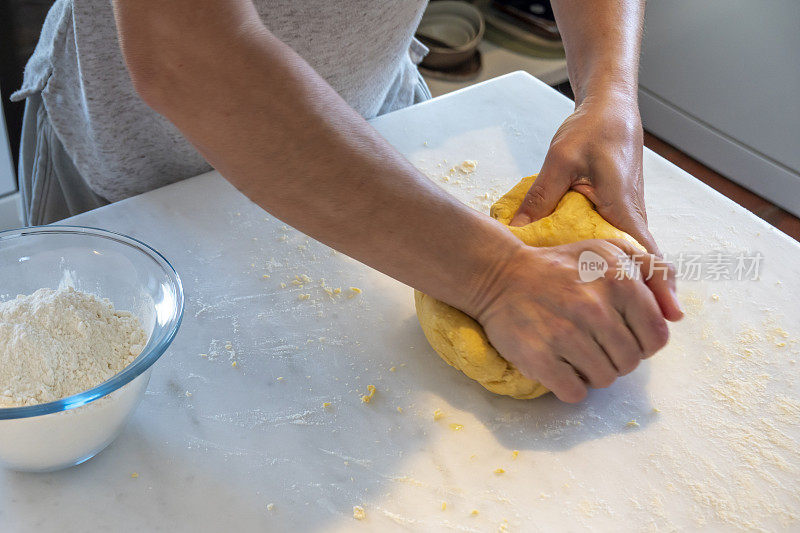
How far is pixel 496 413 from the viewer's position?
0.85 m

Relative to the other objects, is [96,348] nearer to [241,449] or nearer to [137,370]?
[137,370]

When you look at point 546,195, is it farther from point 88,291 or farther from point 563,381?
point 88,291

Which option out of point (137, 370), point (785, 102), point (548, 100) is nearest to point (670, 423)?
point (137, 370)

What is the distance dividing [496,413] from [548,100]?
763 millimetres

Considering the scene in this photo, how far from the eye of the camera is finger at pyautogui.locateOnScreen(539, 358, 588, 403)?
801 millimetres

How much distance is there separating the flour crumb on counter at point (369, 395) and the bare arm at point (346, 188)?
0.15 m

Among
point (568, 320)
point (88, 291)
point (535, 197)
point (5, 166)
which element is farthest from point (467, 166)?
point (5, 166)

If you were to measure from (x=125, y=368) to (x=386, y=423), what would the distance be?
30 cm

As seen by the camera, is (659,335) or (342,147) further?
(659,335)

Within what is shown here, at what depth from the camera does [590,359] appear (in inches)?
31.7

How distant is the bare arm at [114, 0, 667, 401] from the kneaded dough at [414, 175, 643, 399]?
0.02 metres

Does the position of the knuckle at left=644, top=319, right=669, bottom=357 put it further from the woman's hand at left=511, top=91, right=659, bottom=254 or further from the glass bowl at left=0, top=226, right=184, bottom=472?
the glass bowl at left=0, top=226, right=184, bottom=472

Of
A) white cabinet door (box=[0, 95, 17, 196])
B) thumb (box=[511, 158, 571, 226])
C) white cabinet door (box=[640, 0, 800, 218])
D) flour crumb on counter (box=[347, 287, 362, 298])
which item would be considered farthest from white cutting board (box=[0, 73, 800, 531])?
white cabinet door (box=[640, 0, 800, 218])

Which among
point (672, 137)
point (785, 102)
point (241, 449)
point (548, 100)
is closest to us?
point (241, 449)
